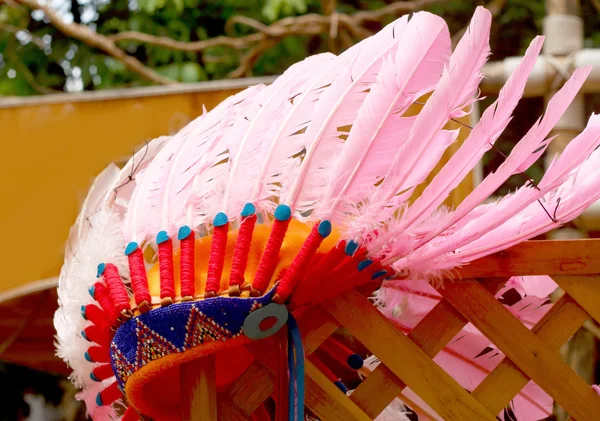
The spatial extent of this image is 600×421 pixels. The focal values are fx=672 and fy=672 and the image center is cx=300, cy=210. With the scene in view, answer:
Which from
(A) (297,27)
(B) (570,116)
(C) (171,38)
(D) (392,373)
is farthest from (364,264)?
(C) (171,38)

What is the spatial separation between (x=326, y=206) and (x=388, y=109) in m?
0.13

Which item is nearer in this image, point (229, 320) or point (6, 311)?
point (229, 320)

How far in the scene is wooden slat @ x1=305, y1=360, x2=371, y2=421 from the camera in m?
0.78

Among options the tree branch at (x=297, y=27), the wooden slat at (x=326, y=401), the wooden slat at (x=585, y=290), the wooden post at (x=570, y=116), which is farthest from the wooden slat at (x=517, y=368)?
the tree branch at (x=297, y=27)

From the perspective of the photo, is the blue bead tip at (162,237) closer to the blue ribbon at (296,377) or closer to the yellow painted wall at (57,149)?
the blue ribbon at (296,377)

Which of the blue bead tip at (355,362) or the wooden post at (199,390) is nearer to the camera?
the wooden post at (199,390)

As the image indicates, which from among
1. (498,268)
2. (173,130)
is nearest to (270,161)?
(498,268)

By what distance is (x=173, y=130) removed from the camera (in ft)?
6.55

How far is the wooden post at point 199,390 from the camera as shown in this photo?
0.80m

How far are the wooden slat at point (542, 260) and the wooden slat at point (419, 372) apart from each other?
11cm

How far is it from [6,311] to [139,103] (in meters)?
0.91

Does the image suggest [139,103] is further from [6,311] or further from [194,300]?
[194,300]

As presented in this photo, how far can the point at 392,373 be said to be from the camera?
79 cm

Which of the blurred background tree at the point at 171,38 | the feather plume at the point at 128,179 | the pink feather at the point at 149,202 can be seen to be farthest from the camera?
the blurred background tree at the point at 171,38
